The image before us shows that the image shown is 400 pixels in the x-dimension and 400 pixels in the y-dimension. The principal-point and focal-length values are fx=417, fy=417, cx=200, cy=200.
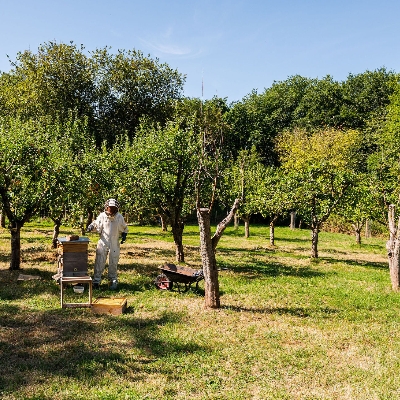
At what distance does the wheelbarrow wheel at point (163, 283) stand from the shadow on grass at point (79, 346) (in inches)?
85.8

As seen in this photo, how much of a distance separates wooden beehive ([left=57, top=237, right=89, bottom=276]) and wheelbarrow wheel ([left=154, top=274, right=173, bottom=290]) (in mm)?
2241

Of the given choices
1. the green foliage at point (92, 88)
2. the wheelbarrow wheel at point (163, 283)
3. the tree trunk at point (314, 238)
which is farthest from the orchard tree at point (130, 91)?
the wheelbarrow wheel at point (163, 283)

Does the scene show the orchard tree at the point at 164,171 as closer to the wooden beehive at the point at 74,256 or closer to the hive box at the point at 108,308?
the wooden beehive at the point at 74,256

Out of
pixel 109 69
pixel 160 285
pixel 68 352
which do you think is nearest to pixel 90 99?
pixel 109 69

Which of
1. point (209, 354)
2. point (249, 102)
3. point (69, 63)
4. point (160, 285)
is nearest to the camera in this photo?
point (209, 354)

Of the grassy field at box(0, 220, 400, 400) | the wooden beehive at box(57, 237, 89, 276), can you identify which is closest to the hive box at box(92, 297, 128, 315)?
the grassy field at box(0, 220, 400, 400)

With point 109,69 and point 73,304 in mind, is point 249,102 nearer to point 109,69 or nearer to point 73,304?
point 109,69

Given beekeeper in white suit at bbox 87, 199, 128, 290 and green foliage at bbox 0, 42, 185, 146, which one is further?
green foliage at bbox 0, 42, 185, 146

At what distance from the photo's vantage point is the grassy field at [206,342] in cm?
583

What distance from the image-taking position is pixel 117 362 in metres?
6.52

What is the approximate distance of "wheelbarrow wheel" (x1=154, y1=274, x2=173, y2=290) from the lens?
11477 millimetres

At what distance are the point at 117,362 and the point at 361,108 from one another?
47.8 metres

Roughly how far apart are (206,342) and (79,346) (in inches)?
87.7

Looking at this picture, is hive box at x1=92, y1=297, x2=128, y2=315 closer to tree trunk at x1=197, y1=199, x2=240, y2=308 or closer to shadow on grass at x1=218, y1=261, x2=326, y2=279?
tree trunk at x1=197, y1=199, x2=240, y2=308
